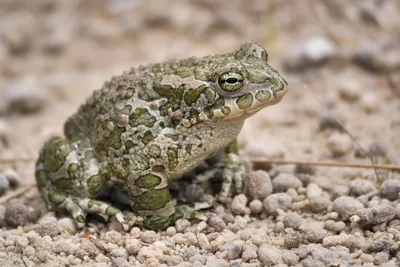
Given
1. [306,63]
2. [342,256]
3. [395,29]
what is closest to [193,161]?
[342,256]

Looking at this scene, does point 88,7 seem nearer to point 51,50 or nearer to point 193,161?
point 51,50

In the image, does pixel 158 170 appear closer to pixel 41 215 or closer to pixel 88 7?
pixel 41 215

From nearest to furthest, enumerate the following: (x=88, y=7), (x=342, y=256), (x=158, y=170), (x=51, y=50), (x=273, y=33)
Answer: (x=342, y=256) → (x=158, y=170) → (x=273, y=33) → (x=51, y=50) → (x=88, y=7)

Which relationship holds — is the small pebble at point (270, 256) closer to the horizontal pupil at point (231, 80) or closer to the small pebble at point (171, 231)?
the small pebble at point (171, 231)

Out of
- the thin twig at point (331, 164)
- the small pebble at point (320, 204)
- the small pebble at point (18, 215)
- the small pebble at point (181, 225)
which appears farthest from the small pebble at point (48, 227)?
the small pebble at point (320, 204)

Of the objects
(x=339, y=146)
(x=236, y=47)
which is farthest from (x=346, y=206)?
(x=236, y=47)

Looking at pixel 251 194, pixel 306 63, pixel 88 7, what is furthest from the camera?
pixel 88 7

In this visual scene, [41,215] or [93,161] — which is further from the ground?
[93,161]

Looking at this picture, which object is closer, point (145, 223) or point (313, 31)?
point (145, 223)
